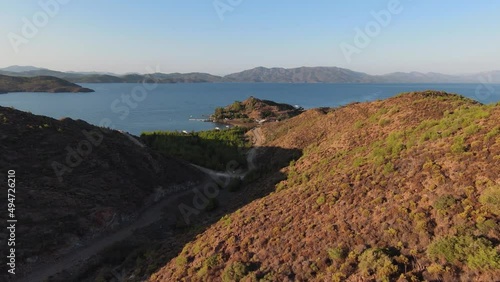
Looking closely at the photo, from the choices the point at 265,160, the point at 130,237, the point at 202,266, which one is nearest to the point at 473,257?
the point at 202,266

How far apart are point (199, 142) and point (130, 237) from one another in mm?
46052

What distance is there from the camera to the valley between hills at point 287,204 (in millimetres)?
17188

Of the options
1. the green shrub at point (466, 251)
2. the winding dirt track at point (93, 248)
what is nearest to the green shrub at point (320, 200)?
the green shrub at point (466, 251)

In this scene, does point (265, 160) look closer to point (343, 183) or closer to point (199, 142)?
point (199, 142)

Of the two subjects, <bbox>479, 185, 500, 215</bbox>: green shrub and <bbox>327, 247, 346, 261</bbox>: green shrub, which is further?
<bbox>327, 247, 346, 261</bbox>: green shrub

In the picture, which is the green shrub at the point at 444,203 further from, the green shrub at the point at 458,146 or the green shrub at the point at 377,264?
the green shrub at the point at 458,146

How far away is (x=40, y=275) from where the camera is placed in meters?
28.1

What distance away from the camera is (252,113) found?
166000 millimetres

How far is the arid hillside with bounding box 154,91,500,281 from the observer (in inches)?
622

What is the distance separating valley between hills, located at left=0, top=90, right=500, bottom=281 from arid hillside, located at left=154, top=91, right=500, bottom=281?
0.27ft

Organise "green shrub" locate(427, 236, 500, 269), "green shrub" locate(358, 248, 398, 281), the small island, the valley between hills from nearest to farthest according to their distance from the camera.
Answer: "green shrub" locate(427, 236, 500, 269) < "green shrub" locate(358, 248, 398, 281) < the valley between hills < the small island

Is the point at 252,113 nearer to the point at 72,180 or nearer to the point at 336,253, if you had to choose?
the point at 72,180

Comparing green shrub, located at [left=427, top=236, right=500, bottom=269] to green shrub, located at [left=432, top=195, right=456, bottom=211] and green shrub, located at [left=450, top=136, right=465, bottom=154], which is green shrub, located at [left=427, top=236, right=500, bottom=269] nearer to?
green shrub, located at [left=432, top=195, right=456, bottom=211]

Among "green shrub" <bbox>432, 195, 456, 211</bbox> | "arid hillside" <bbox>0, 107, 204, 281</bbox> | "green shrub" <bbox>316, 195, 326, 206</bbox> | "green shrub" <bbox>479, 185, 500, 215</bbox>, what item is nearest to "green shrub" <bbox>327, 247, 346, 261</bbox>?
"green shrub" <bbox>432, 195, 456, 211</bbox>
